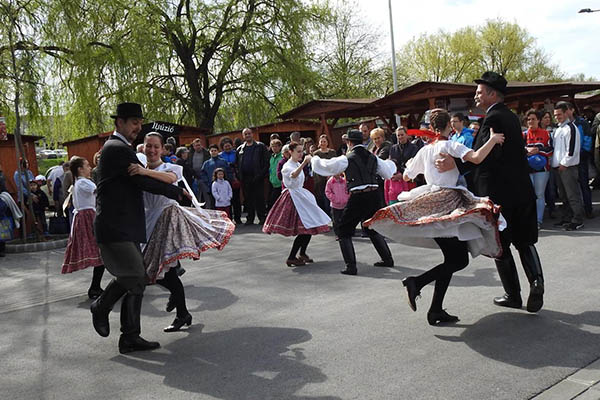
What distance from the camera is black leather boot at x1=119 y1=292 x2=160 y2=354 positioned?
5.02 meters

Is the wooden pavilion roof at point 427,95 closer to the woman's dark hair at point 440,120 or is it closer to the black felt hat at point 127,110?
the woman's dark hair at point 440,120

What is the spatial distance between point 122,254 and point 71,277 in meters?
4.51

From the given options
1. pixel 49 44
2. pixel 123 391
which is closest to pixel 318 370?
pixel 123 391

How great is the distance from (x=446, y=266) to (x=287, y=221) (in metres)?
3.69

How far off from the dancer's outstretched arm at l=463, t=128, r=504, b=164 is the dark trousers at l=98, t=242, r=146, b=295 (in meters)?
2.78

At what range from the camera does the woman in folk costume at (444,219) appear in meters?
4.95

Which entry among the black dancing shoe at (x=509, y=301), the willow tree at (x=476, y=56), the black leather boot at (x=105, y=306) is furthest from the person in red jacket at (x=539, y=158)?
the willow tree at (x=476, y=56)

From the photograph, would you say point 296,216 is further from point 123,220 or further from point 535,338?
point 535,338

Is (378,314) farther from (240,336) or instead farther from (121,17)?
(121,17)

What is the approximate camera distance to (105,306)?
501 cm

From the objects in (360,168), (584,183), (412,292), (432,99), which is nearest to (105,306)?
(412,292)

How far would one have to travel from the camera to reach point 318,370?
430cm

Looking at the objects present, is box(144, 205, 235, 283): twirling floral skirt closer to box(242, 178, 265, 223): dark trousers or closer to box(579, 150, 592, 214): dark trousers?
box(579, 150, 592, 214): dark trousers

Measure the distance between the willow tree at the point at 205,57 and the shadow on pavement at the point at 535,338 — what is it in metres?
18.1
